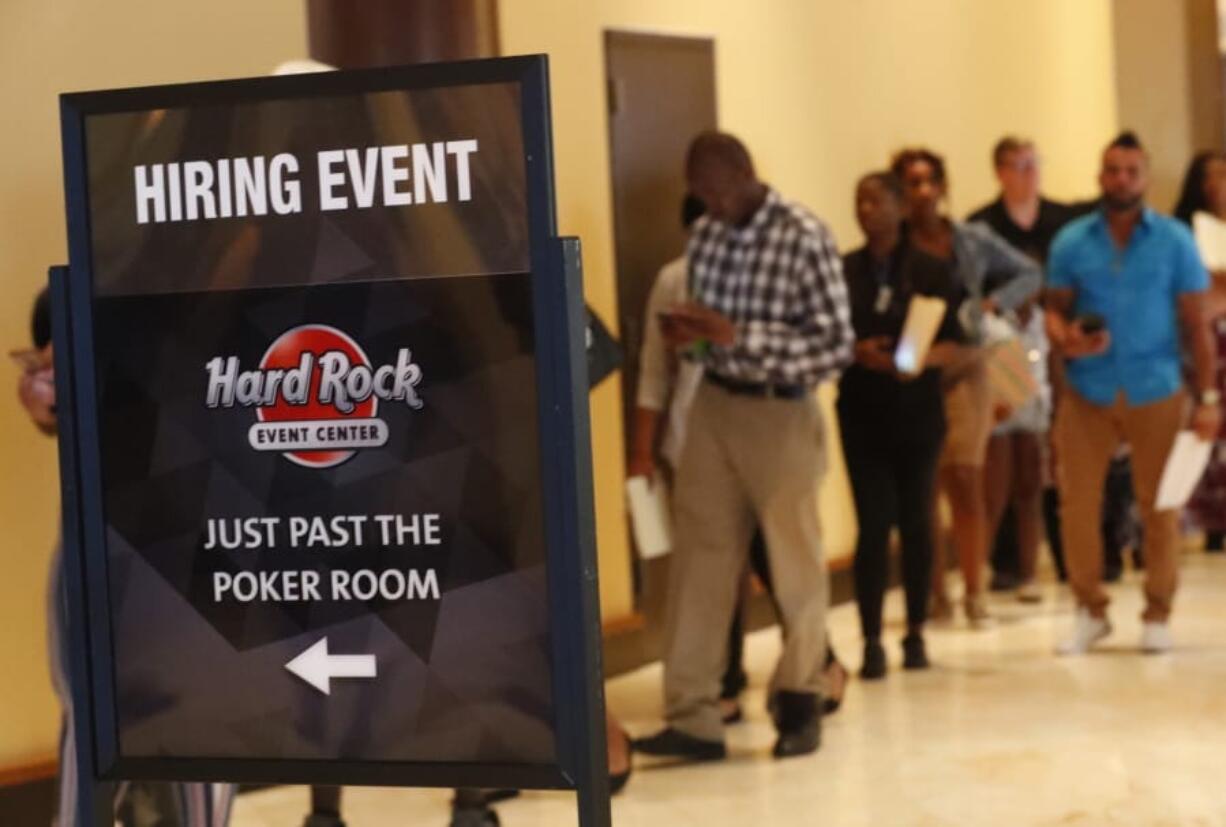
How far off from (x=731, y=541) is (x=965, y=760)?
822 mm

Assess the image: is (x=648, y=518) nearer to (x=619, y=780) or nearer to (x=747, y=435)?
(x=747, y=435)

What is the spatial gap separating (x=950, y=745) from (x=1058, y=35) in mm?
5807

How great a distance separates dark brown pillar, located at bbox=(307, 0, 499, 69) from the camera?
4219 mm

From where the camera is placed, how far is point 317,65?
12.6 ft

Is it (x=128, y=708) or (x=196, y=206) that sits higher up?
(x=196, y=206)

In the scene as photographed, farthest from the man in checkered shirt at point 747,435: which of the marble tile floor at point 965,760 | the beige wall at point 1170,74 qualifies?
the beige wall at point 1170,74

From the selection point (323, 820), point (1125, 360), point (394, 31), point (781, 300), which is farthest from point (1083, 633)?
point (394, 31)

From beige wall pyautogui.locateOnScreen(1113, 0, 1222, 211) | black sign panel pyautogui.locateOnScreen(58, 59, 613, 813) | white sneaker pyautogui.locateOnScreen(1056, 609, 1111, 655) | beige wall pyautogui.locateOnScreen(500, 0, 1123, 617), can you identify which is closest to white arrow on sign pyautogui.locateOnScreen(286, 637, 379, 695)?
black sign panel pyautogui.locateOnScreen(58, 59, 613, 813)

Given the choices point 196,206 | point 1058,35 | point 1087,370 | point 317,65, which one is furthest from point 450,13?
point 1058,35

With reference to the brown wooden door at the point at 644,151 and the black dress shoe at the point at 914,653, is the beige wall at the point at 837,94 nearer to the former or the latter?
the brown wooden door at the point at 644,151

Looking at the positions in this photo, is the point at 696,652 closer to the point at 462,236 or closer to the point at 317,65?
the point at 317,65

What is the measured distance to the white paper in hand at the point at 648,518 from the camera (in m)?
5.53

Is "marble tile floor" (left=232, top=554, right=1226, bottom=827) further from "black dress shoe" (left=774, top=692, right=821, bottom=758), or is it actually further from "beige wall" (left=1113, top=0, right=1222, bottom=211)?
"beige wall" (left=1113, top=0, right=1222, bottom=211)

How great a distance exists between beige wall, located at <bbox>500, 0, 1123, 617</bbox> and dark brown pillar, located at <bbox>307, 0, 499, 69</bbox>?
194 cm
